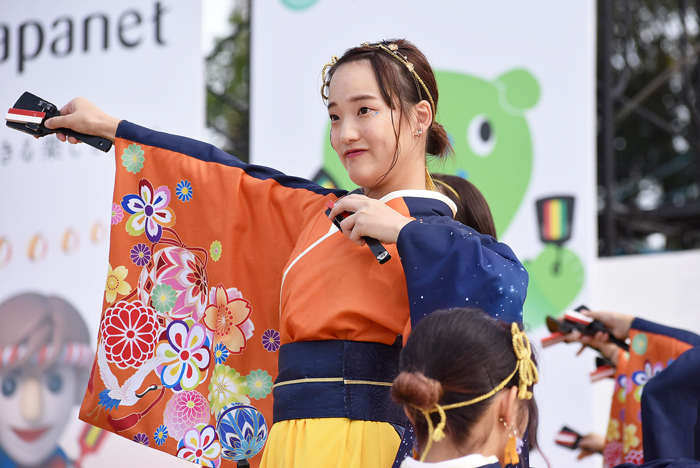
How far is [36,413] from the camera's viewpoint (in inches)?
108

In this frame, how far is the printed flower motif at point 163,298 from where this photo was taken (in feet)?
6.01

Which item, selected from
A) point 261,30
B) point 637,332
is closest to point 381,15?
point 261,30

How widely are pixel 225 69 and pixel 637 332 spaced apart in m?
5.19

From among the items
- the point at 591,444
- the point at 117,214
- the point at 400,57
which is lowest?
the point at 591,444

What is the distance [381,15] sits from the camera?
2.97m

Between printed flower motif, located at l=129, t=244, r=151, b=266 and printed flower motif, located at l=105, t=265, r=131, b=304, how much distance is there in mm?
35

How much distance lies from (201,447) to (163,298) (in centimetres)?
36

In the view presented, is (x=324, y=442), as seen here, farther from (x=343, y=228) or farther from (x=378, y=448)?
(x=343, y=228)

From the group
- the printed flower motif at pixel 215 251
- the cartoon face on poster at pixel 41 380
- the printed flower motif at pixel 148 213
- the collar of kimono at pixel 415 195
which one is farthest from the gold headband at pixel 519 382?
the cartoon face on poster at pixel 41 380

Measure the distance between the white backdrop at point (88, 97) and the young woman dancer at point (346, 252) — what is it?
1.00m

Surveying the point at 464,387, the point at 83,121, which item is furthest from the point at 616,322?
the point at 83,121

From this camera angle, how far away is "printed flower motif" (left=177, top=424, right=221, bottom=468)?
5.65ft

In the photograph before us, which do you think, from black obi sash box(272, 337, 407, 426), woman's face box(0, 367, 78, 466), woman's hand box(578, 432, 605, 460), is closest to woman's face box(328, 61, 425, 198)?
black obi sash box(272, 337, 407, 426)

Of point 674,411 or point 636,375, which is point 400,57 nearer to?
point 674,411
